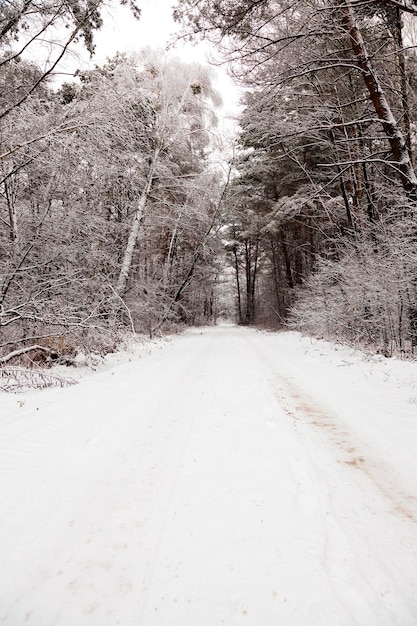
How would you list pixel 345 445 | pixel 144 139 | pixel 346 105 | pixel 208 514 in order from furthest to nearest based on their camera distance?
pixel 144 139 < pixel 346 105 < pixel 345 445 < pixel 208 514

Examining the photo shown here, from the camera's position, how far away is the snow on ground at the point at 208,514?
1.31 metres

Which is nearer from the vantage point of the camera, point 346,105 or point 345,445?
point 345,445

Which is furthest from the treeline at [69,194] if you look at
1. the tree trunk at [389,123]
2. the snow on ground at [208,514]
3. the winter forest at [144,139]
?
the tree trunk at [389,123]

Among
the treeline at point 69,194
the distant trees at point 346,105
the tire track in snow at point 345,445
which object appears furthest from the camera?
the distant trees at point 346,105

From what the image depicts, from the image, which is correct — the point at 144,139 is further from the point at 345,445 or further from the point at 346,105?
the point at 345,445

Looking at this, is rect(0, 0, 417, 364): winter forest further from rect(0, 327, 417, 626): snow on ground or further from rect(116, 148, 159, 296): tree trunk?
rect(0, 327, 417, 626): snow on ground

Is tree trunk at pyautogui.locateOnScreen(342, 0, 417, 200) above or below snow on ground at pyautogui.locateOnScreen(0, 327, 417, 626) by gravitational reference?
above

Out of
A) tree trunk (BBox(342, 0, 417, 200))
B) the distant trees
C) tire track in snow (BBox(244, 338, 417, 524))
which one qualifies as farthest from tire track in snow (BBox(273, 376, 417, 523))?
tree trunk (BBox(342, 0, 417, 200))

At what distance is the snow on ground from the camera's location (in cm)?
131

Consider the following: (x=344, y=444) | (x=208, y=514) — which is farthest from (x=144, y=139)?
(x=208, y=514)

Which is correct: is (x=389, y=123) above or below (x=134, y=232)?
above

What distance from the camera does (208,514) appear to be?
74.1 inches

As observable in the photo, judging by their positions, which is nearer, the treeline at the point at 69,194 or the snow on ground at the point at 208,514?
the snow on ground at the point at 208,514

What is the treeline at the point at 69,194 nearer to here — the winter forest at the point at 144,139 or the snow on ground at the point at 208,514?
the winter forest at the point at 144,139
